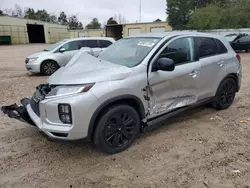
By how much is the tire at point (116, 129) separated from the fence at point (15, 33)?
155ft

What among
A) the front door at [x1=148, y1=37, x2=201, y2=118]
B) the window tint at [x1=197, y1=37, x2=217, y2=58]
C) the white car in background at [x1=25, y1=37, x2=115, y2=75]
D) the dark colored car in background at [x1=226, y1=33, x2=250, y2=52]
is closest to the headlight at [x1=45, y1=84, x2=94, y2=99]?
the front door at [x1=148, y1=37, x2=201, y2=118]

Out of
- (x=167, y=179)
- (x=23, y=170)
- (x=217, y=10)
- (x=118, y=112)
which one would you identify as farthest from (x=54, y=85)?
(x=217, y=10)

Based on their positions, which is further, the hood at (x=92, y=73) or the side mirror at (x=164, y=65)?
the side mirror at (x=164, y=65)

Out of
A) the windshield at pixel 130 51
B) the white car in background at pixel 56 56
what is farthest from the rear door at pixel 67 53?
the windshield at pixel 130 51

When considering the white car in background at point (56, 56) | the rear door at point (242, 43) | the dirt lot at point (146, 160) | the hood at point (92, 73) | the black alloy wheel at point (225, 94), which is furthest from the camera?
the rear door at point (242, 43)

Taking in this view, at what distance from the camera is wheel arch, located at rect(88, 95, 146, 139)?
9.88 feet

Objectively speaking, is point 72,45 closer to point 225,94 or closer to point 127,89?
point 225,94

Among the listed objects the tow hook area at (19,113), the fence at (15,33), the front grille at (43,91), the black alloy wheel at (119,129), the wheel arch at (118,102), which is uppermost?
the fence at (15,33)

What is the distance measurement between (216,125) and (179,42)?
1.65m

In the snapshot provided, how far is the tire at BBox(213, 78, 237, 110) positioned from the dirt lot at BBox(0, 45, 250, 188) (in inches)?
23.3

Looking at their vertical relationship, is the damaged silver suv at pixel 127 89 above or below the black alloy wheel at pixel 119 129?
above

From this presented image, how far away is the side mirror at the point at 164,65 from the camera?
3467 mm

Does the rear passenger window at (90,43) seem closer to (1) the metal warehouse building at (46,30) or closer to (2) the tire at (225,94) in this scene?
(2) the tire at (225,94)

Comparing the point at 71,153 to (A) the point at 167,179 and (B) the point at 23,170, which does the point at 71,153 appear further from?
(A) the point at 167,179
